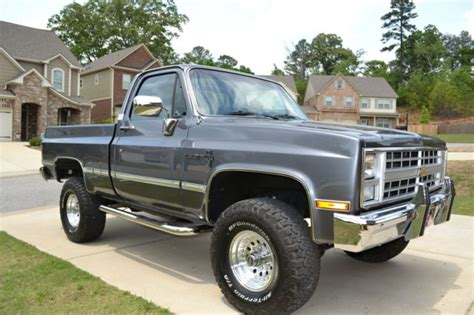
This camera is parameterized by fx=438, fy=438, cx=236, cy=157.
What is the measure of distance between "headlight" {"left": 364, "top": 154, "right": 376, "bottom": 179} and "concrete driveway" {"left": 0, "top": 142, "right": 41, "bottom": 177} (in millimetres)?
13543

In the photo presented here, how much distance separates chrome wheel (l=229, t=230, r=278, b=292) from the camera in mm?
3408

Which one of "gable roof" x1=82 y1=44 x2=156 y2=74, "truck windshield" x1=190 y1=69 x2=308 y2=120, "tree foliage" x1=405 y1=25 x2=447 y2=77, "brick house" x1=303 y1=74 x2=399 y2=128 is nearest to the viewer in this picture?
"truck windshield" x1=190 y1=69 x2=308 y2=120

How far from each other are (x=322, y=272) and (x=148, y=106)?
2524 mm

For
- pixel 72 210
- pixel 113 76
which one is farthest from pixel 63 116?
pixel 72 210

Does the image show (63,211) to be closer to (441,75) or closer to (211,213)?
(211,213)

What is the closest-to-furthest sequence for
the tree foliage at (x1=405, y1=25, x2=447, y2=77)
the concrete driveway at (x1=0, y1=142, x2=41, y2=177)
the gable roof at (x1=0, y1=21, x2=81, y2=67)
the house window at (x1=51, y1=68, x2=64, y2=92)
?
the concrete driveway at (x1=0, y1=142, x2=41, y2=177) < the gable roof at (x1=0, y1=21, x2=81, y2=67) < the house window at (x1=51, y1=68, x2=64, y2=92) < the tree foliage at (x1=405, y1=25, x2=447, y2=77)

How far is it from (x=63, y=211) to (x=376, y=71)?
77.9 meters

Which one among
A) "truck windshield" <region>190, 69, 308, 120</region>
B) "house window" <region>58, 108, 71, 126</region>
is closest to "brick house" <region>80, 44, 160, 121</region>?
"house window" <region>58, 108, 71, 126</region>

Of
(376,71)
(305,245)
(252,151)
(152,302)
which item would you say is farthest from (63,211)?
(376,71)

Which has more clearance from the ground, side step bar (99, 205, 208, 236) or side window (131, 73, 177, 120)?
side window (131, 73, 177, 120)

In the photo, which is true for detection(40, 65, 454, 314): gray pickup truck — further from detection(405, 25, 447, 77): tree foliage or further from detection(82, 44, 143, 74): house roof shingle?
detection(405, 25, 447, 77): tree foliage

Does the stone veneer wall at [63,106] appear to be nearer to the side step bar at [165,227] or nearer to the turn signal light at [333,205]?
the side step bar at [165,227]

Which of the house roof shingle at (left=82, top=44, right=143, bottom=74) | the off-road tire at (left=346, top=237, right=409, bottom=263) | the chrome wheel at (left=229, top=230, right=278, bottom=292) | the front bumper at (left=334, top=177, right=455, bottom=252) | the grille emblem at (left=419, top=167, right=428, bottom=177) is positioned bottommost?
the off-road tire at (left=346, top=237, right=409, bottom=263)

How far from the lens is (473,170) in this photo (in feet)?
36.7
